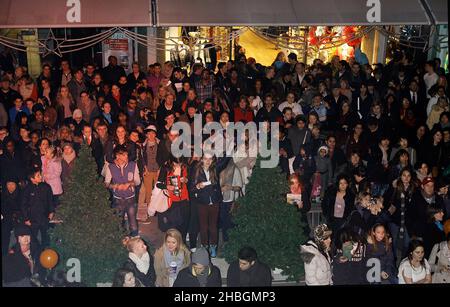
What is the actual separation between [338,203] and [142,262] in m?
2.46

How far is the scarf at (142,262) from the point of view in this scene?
757 centimetres

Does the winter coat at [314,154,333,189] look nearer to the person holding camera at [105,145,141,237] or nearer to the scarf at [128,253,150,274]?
the person holding camera at [105,145,141,237]

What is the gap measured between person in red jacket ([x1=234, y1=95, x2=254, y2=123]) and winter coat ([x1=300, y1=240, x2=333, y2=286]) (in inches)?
134

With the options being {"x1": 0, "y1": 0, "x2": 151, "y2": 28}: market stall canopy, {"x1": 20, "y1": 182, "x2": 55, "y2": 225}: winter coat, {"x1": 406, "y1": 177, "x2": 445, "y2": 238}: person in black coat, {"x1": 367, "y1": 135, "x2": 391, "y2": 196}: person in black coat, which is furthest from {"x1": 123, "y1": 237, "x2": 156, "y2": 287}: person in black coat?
{"x1": 0, "y1": 0, "x2": 151, "y2": 28}: market stall canopy

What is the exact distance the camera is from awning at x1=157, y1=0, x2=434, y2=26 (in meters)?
11.7

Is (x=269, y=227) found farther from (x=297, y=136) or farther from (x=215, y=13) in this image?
(x=215, y=13)

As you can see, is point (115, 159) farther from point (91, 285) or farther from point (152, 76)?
point (152, 76)

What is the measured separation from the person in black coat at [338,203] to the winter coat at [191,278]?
1654mm

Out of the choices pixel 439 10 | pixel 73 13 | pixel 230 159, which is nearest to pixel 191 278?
pixel 230 159

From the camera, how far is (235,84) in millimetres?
12203

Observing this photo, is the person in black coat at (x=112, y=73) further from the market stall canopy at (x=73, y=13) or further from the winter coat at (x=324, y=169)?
the winter coat at (x=324, y=169)
